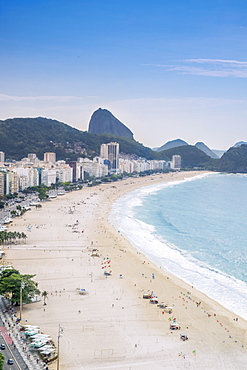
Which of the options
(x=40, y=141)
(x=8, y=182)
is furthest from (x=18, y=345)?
(x=40, y=141)

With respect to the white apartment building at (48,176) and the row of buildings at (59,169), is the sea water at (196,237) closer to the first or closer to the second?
the row of buildings at (59,169)

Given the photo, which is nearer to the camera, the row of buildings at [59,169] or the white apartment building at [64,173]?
the row of buildings at [59,169]

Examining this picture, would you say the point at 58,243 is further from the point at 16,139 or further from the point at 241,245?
the point at 16,139

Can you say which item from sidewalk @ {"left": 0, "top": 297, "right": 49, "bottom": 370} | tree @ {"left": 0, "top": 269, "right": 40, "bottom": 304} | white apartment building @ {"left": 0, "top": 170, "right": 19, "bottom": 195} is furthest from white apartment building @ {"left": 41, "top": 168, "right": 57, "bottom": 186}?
sidewalk @ {"left": 0, "top": 297, "right": 49, "bottom": 370}

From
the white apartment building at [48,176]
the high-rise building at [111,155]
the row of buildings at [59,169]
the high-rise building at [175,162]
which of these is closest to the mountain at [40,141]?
the high-rise building at [111,155]

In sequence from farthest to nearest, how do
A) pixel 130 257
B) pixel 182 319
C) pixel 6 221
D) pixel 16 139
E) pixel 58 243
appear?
1. pixel 16 139
2. pixel 6 221
3. pixel 58 243
4. pixel 130 257
5. pixel 182 319

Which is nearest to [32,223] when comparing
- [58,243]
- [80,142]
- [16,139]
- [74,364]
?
[58,243]
